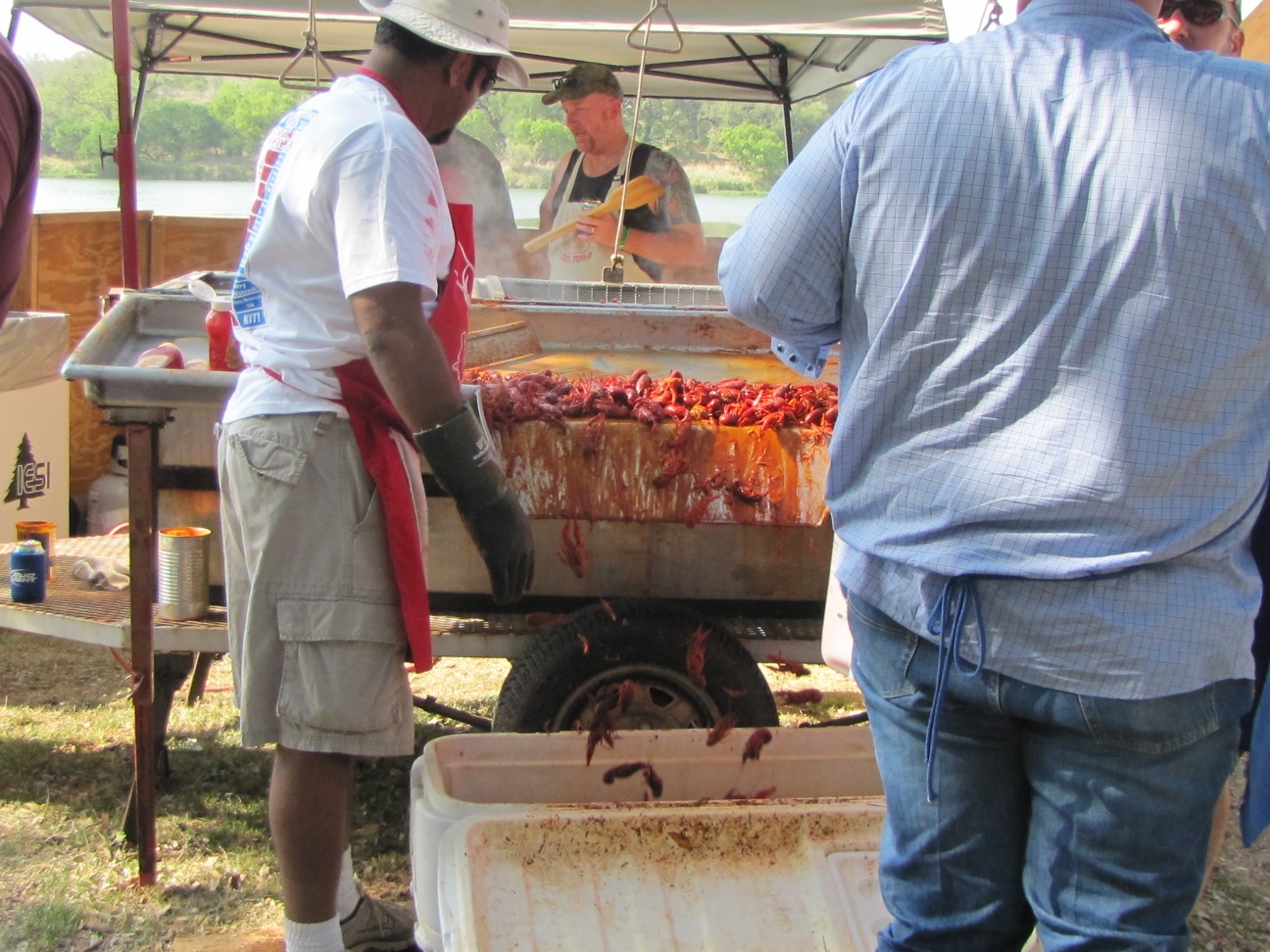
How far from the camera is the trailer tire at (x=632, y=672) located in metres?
3.13

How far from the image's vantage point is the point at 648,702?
3.25m

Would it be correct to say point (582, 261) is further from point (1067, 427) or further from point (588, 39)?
point (1067, 427)

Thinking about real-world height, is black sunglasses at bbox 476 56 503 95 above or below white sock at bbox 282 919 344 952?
above

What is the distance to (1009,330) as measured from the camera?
1569 millimetres

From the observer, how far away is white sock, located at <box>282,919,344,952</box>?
2529 mm

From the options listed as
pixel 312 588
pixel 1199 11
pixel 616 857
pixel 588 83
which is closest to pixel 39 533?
pixel 312 588

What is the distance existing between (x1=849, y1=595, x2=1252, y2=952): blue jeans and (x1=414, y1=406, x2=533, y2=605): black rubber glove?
77 cm

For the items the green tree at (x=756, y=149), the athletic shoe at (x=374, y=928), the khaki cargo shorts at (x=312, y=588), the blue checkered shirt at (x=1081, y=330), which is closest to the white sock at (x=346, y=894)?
the athletic shoe at (x=374, y=928)

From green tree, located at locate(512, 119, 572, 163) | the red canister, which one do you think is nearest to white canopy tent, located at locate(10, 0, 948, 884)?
green tree, located at locate(512, 119, 572, 163)

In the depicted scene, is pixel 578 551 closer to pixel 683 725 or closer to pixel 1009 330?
pixel 683 725

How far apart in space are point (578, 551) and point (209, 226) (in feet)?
19.0

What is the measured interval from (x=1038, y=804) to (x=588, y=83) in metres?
4.66

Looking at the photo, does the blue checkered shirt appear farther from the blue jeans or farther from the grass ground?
the grass ground

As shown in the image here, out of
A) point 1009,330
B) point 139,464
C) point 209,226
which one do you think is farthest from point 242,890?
point 209,226
